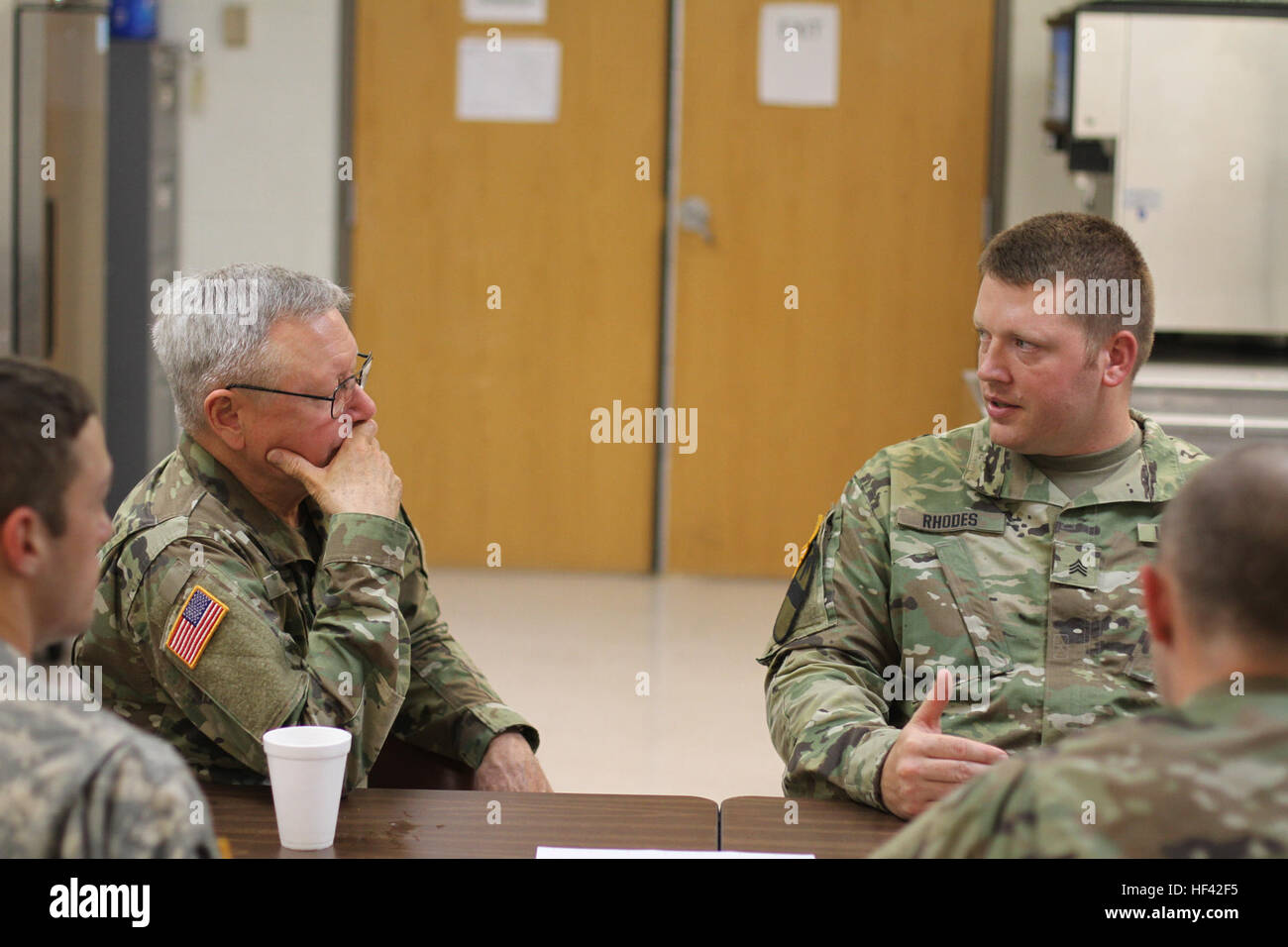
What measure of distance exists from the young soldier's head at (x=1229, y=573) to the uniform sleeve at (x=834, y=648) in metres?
0.71

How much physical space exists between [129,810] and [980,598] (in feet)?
3.98

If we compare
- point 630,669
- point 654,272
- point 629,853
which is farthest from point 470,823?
point 654,272

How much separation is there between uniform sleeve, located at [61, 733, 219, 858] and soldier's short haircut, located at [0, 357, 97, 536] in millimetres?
216

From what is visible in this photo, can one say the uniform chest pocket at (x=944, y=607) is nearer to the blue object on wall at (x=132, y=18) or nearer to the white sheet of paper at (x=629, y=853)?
the white sheet of paper at (x=629, y=853)

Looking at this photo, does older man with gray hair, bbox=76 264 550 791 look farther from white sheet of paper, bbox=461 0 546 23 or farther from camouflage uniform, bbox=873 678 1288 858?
white sheet of paper, bbox=461 0 546 23

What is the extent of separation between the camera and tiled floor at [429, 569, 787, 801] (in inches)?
135

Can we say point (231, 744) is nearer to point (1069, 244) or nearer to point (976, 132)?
point (1069, 244)

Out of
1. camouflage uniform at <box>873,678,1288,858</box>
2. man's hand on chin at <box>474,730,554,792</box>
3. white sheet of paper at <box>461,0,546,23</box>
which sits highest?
white sheet of paper at <box>461,0,546,23</box>

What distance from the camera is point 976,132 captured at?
496 centimetres

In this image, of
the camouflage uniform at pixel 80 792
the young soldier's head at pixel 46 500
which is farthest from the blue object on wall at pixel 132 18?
the camouflage uniform at pixel 80 792

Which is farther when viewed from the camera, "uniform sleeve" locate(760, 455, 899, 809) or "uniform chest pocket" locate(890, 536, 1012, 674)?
"uniform chest pocket" locate(890, 536, 1012, 674)

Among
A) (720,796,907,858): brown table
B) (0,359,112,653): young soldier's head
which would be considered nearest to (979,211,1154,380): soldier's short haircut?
(720,796,907,858): brown table

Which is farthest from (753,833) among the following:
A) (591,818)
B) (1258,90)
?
(1258,90)
